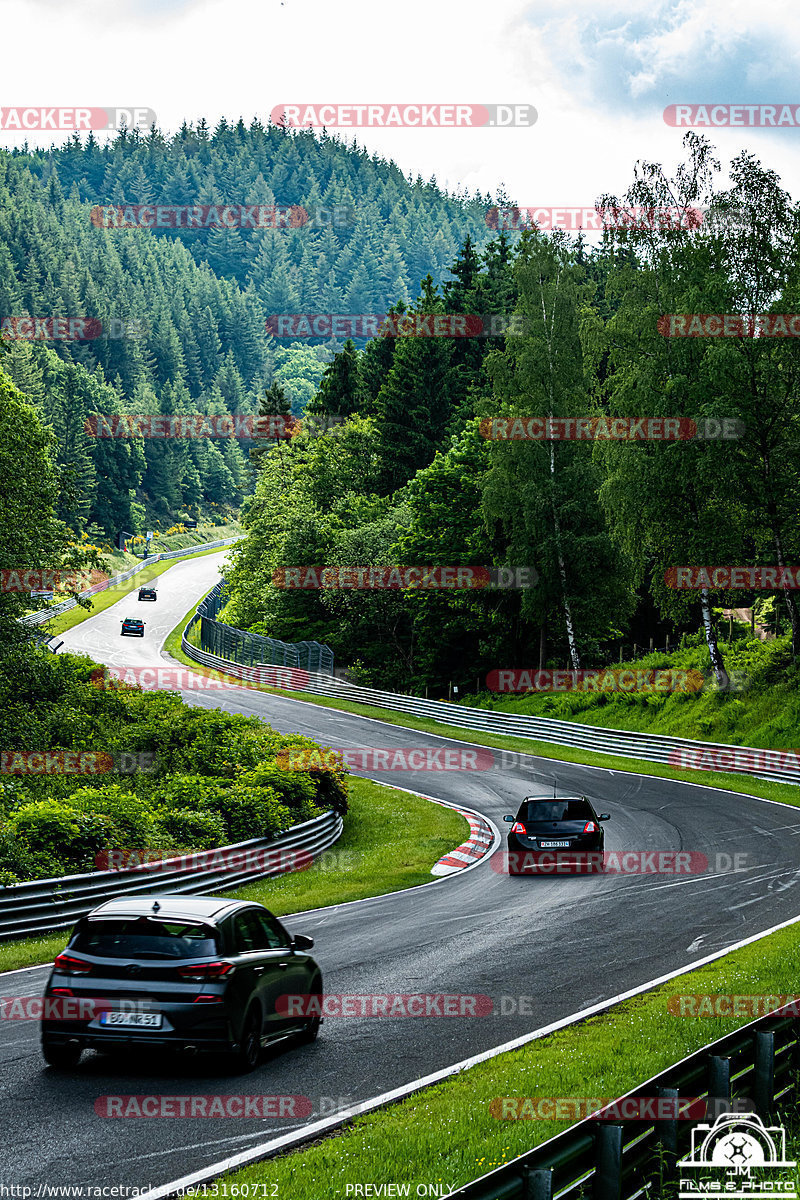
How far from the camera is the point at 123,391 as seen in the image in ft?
627

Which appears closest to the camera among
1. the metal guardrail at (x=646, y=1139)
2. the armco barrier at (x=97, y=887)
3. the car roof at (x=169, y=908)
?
the metal guardrail at (x=646, y=1139)

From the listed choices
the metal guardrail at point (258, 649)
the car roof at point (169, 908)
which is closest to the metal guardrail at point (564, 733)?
the metal guardrail at point (258, 649)

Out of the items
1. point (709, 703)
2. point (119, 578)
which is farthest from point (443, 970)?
point (119, 578)

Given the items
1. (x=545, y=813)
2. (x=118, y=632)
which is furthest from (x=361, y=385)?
(x=545, y=813)

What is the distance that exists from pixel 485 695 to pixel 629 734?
49.0 ft

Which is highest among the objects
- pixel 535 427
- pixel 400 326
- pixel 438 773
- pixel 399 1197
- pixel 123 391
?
pixel 123 391

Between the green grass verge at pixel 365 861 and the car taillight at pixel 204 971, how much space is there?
629cm

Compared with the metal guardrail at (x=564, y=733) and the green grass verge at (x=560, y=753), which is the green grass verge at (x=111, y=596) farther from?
the green grass verge at (x=560, y=753)

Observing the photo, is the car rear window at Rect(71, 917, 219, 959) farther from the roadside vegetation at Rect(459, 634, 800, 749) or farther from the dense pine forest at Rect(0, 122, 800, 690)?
the roadside vegetation at Rect(459, 634, 800, 749)

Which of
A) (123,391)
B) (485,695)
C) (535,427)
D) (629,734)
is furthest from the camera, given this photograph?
(123,391)

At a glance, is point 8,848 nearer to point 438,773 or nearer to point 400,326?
point 438,773

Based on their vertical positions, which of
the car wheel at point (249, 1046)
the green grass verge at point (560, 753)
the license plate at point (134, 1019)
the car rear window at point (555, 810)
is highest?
the license plate at point (134, 1019)

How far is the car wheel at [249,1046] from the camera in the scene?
351 inches

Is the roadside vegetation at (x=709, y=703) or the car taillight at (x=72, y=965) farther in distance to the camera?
the roadside vegetation at (x=709, y=703)
